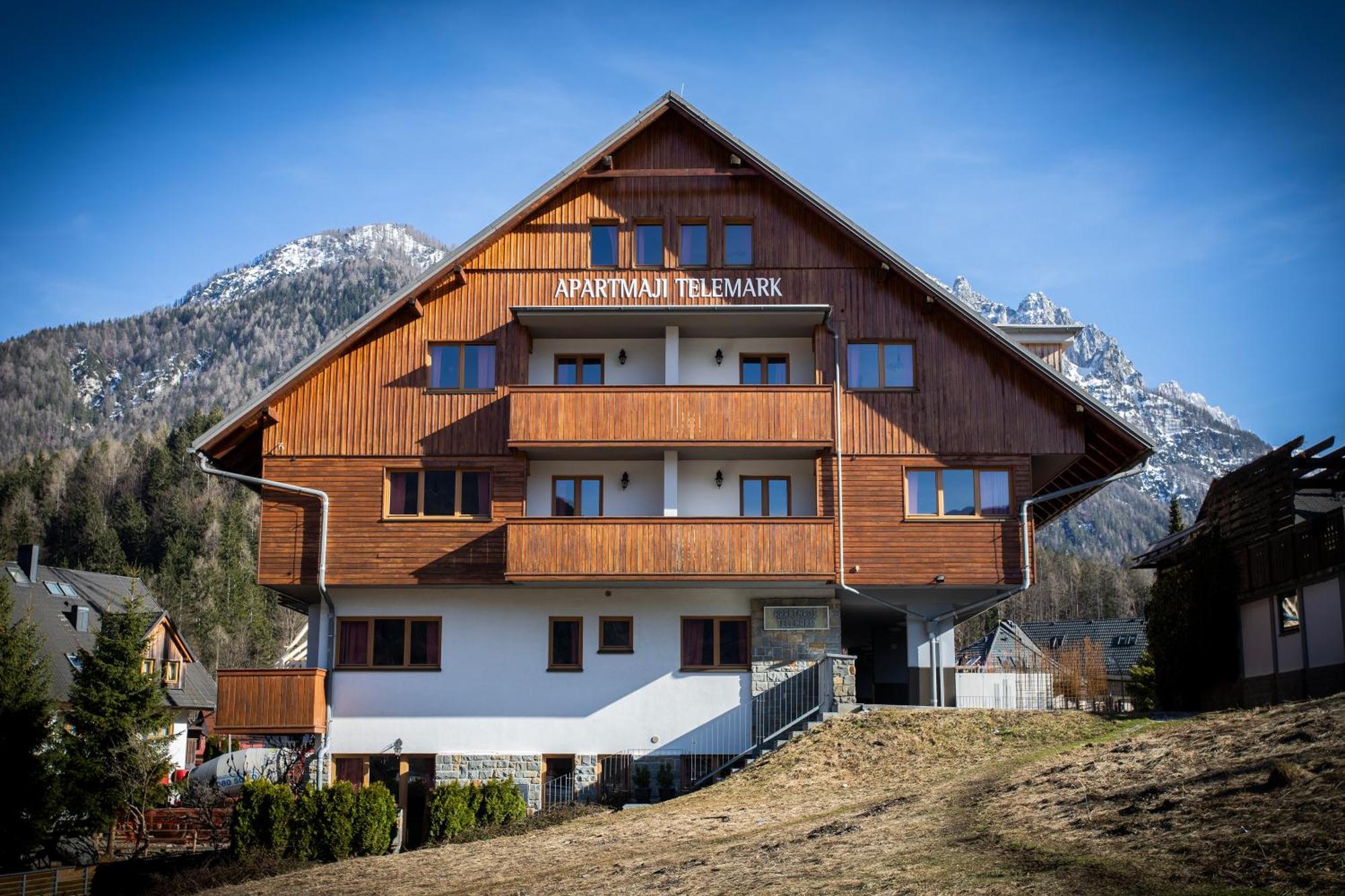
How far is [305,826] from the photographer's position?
27.9 meters

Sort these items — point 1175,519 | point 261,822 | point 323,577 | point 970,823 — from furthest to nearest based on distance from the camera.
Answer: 1. point 1175,519
2. point 323,577
3. point 261,822
4. point 970,823

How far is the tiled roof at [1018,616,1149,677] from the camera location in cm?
9709

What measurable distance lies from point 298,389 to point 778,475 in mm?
11814

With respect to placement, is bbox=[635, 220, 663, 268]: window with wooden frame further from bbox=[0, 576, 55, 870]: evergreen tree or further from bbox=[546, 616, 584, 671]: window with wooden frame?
bbox=[0, 576, 55, 870]: evergreen tree

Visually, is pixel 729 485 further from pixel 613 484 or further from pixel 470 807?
pixel 470 807

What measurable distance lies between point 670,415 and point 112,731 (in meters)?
19.8

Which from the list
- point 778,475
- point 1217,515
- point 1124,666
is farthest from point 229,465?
point 1124,666

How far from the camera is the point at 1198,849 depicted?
48.9ft

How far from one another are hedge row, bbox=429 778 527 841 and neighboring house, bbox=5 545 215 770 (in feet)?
104

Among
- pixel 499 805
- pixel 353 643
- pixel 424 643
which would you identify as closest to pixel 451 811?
pixel 499 805

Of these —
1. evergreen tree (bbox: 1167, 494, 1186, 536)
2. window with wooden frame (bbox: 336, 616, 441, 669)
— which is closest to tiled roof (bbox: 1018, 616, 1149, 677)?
evergreen tree (bbox: 1167, 494, 1186, 536)

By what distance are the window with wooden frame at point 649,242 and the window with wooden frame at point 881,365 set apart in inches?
206

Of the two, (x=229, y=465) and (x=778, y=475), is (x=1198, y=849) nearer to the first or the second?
(x=778, y=475)

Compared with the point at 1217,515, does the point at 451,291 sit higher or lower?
higher
